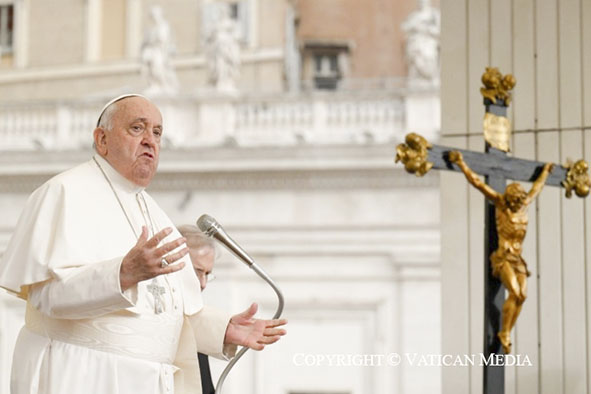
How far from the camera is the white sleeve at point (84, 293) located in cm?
269

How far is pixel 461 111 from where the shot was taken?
15.7 feet

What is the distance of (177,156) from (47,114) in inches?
72.8

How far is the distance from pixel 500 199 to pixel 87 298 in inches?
59.7

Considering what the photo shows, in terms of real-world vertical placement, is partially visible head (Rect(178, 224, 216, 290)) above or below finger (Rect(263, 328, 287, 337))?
above

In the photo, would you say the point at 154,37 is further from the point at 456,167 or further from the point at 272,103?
the point at 456,167

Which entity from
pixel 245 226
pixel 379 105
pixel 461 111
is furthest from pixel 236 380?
pixel 461 111

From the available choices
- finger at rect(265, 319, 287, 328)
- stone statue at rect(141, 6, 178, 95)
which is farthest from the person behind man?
stone statue at rect(141, 6, 178, 95)

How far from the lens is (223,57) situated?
12180 millimetres

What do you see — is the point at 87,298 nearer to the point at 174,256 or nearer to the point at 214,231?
the point at 174,256

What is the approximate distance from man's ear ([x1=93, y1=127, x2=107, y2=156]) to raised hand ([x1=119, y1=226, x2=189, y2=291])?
0.41 metres

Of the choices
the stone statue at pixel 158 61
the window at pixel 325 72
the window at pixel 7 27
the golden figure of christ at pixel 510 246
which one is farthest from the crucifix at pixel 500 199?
the window at pixel 7 27

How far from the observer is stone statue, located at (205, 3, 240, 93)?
12133 millimetres

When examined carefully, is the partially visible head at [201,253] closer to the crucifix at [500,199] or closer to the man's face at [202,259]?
the man's face at [202,259]

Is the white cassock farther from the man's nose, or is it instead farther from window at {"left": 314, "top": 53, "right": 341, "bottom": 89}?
window at {"left": 314, "top": 53, "right": 341, "bottom": 89}
